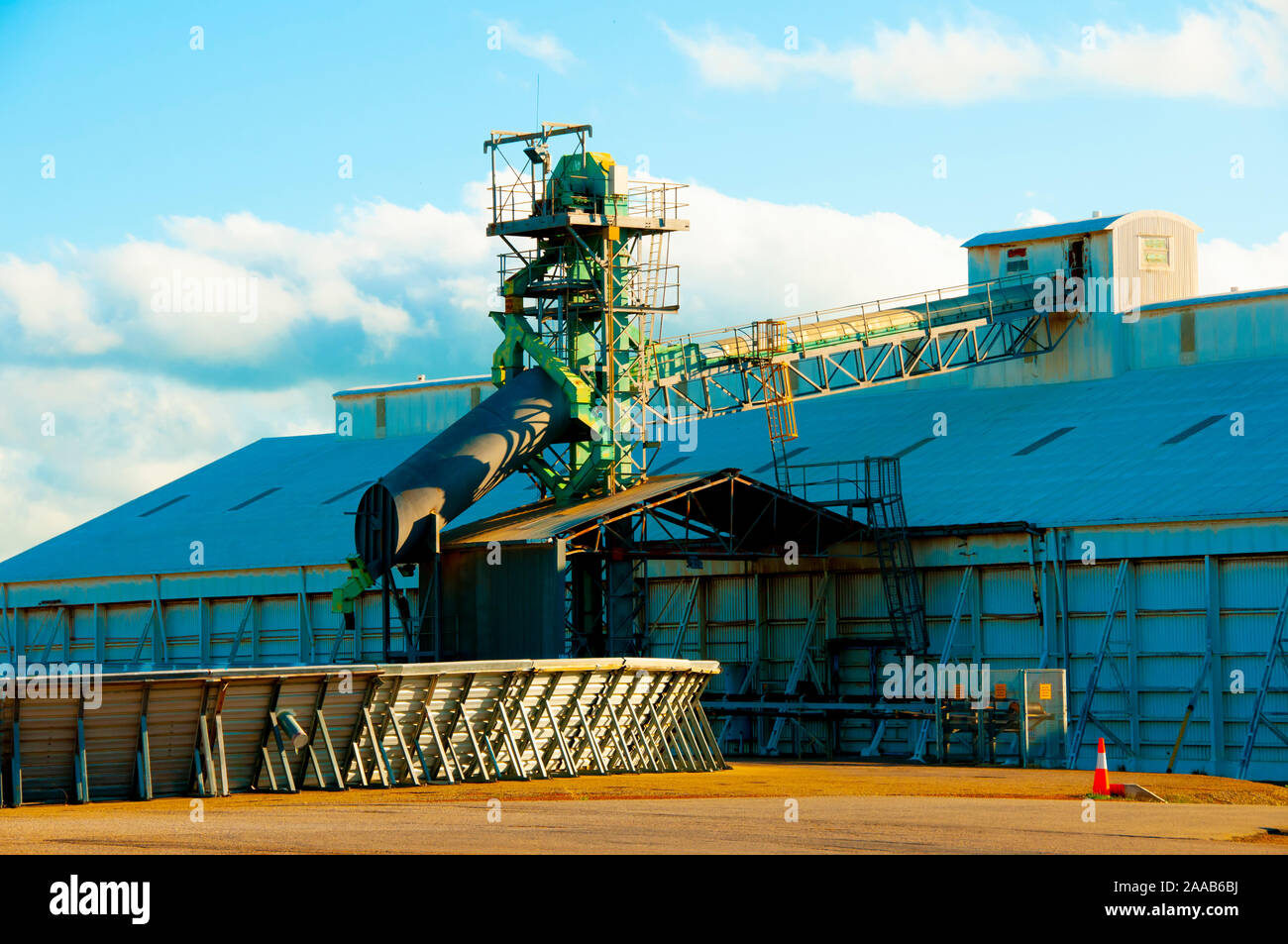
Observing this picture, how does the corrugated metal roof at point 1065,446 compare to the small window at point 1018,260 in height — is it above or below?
below

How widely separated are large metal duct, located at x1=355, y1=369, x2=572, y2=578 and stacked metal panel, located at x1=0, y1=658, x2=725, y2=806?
30.9ft

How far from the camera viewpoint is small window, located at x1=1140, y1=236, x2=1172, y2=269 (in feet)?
187

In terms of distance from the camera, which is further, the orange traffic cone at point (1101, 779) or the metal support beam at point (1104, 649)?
the metal support beam at point (1104, 649)

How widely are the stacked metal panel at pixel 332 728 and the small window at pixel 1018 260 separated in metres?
27.8

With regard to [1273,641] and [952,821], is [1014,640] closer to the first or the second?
[1273,641]

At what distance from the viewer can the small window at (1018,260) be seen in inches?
2237

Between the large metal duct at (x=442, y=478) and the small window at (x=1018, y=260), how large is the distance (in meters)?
20.2
